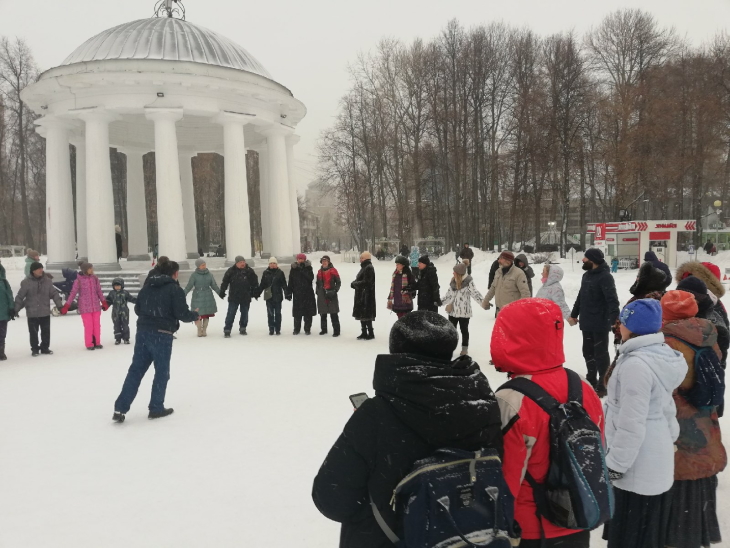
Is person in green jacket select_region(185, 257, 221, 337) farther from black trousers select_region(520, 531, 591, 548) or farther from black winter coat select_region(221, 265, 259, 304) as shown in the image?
black trousers select_region(520, 531, 591, 548)

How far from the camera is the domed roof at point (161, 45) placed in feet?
63.5

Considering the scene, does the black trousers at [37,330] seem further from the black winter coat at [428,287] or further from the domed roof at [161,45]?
the domed roof at [161,45]

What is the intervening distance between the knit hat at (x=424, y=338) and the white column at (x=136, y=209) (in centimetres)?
2389

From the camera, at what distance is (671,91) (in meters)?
29.2

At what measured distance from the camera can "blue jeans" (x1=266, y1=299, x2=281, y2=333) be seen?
10.7 m

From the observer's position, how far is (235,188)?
63.8ft

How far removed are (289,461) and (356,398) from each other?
9.24 feet

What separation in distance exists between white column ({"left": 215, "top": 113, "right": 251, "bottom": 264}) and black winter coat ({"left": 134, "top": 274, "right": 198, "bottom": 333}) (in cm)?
1388

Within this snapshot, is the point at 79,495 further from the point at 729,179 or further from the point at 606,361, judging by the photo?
the point at 729,179

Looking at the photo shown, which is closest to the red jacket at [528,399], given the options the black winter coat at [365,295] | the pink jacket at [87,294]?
the black winter coat at [365,295]

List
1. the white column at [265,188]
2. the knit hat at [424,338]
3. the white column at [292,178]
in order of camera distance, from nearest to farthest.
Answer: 1. the knit hat at [424,338]
2. the white column at [292,178]
3. the white column at [265,188]

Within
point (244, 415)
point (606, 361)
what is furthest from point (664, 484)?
point (244, 415)

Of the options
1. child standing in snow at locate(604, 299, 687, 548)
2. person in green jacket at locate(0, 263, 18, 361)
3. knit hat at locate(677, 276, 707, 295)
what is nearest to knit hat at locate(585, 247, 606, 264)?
knit hat at locate(677, 276, 707, 295)

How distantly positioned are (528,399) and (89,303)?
9.41m
